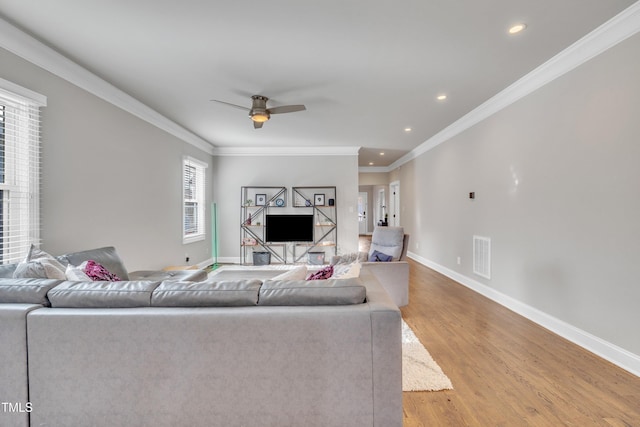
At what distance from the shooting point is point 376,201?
521 inches

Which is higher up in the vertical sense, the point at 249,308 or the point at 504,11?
the point at 504,11

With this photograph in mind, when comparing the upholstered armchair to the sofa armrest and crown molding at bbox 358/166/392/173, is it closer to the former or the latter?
A: the sofa armrest

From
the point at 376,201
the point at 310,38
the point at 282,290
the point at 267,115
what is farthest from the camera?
the point at 376,201

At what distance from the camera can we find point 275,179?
6.93 meters

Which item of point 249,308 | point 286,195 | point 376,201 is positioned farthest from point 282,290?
point 376,201

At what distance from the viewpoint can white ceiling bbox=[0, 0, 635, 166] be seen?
220 cm

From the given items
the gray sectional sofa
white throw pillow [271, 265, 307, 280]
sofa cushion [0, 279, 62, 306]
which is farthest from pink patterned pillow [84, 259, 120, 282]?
white throw pillow [271, 265, 307, 280]

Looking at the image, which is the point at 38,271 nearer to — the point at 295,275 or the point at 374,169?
the point at 295,275

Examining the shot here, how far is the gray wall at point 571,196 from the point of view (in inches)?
92.7

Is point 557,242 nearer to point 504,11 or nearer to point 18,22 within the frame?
point 504,11

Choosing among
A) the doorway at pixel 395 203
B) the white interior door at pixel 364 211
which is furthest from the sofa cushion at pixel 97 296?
the white interior door at pixel 364 211

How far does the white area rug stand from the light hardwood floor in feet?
0.20

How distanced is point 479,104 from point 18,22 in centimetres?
497

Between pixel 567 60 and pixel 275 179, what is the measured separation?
5.33 metres
